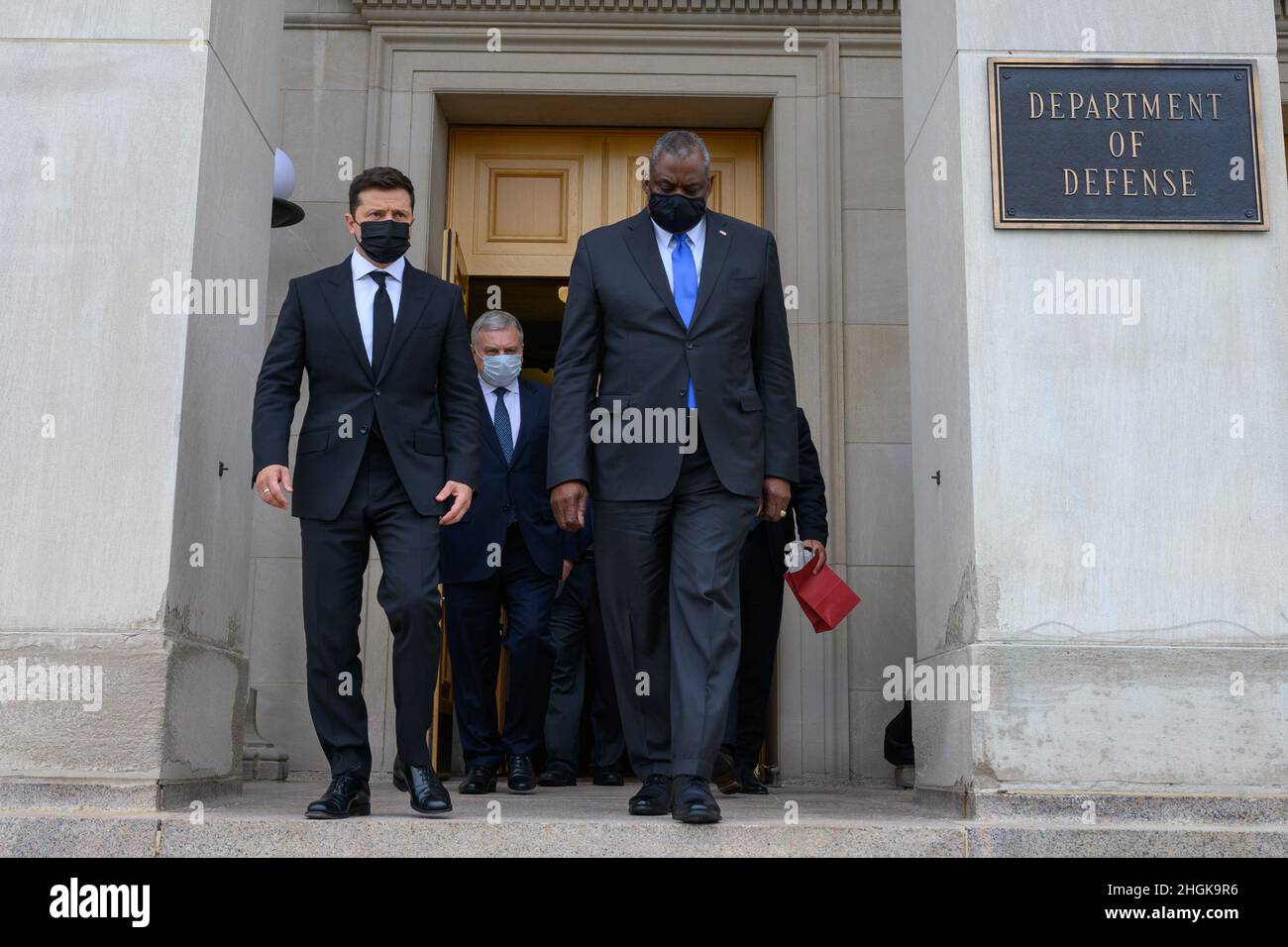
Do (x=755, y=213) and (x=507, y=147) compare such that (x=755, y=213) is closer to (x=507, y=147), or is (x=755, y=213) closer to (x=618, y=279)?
(x=507, y=147)

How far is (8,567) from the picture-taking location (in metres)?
5.14

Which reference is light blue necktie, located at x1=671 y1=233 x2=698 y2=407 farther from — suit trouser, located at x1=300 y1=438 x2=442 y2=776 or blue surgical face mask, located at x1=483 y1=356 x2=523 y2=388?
blue surgical face mask, located at x1=483 y1=356 x2=523 y2=388

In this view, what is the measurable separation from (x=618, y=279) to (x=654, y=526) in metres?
0.86

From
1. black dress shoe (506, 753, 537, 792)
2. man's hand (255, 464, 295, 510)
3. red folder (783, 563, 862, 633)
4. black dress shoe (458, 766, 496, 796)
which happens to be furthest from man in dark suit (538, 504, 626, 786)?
man's hand (255, 464, 295, 510)

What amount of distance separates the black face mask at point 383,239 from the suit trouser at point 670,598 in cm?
112

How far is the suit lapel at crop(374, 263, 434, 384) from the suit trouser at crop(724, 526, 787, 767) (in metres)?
2.61

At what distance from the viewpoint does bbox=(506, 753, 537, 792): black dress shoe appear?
7.00 meters

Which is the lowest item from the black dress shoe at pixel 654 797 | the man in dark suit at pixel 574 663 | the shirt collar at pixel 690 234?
the black dress shoe at pixel 654 797

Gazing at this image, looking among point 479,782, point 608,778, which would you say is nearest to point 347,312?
point 479,782

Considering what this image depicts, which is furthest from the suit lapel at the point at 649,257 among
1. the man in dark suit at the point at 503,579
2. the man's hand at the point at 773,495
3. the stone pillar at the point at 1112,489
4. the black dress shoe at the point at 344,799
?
the man in dark suit at the point at 503,579

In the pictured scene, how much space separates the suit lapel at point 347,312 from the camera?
520 centimetres

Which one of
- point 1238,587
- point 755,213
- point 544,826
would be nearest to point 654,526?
point 544,826

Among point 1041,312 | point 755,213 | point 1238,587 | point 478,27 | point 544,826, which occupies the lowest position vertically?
point 544,826

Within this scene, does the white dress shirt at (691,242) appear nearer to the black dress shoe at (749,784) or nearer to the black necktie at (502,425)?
the black necktie at (502,425)
